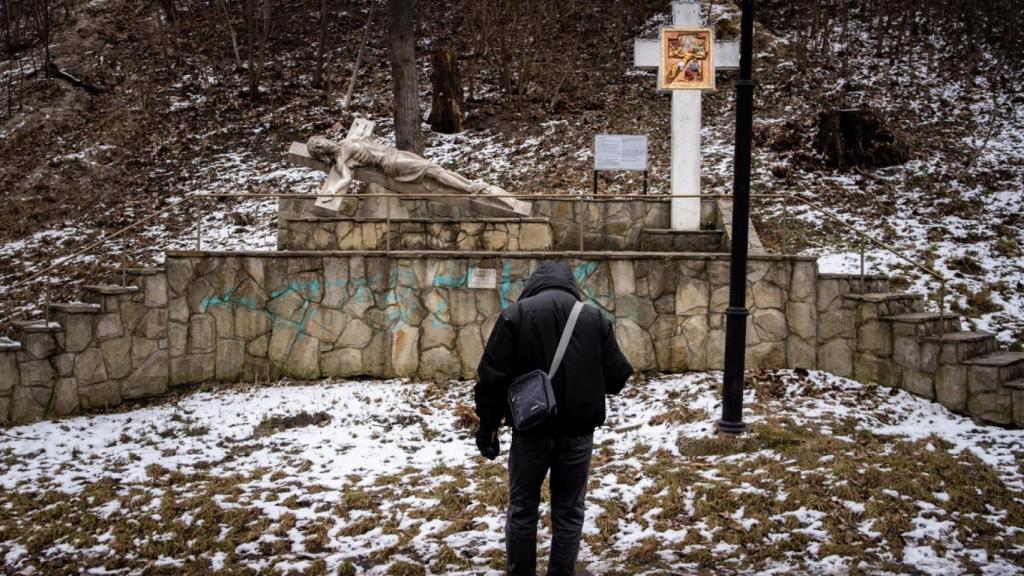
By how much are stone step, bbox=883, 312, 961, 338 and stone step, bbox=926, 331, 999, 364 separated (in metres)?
0.16

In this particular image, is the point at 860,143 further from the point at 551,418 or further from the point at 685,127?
the point at 551,418

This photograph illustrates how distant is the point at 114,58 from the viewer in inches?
850

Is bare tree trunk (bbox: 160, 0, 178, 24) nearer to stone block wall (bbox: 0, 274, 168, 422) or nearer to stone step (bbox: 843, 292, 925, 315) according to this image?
stone block wall (bbox: 0, 274, 168, 422)

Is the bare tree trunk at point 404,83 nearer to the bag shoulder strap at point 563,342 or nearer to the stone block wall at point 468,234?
the stone block wall at point 468,234

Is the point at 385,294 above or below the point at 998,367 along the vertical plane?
above

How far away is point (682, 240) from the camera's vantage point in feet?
36.6

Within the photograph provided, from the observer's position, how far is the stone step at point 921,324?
325 inches

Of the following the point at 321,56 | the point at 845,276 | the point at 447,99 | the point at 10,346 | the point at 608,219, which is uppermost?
the point at 321,56

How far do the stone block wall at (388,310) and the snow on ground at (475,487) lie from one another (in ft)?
2.24

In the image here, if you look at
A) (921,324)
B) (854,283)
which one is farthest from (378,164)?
(921,324)

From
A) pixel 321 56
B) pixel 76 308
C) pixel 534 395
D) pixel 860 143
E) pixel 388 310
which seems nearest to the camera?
pixel 534 395

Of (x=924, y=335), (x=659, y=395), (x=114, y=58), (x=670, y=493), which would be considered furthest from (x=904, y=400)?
(x=114, y=58)

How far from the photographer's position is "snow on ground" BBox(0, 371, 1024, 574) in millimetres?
5152

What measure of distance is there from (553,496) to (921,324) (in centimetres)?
548
